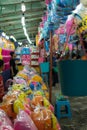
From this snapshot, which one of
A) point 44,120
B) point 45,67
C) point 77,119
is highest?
point 44,120

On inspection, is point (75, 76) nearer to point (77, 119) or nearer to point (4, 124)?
point (4, 124)

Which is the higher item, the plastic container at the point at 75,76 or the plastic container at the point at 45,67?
the plastic container at the point at 75,76

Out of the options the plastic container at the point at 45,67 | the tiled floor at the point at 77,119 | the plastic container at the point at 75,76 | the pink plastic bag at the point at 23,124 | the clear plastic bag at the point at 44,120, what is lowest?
the tiled floor at the point at 77,119

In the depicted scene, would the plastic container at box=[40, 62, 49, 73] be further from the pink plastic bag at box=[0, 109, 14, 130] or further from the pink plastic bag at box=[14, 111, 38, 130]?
the pink plastic bag at box=[14, 111, 38, 130]

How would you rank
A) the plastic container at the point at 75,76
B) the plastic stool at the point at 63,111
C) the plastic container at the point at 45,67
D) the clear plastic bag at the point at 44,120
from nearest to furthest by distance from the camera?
the clear plastic bag at the point at 44,120
the plastic container at the point at 75,76
the plastic stool at the point at 63,111
the plastic container at the point at 45,67

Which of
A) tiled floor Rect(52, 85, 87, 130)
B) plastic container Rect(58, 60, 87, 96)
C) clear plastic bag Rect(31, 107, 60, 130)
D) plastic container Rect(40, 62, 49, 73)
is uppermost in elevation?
plastic container Rect(58, 60, 87, 96)

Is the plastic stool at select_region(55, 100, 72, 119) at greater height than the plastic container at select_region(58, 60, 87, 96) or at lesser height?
lesser

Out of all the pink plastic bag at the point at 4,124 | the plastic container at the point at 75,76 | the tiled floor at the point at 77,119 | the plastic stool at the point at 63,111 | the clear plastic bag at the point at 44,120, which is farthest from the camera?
the plastic stool at the point at 63,111

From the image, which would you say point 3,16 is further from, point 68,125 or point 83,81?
point 83,81

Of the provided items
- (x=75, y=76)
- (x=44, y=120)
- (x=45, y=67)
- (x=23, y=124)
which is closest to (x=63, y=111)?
(x=75, y=76)

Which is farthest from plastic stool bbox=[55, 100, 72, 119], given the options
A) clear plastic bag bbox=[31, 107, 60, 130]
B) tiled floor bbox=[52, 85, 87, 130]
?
clear plastic bag bbox=[31, 107, 60, 130]

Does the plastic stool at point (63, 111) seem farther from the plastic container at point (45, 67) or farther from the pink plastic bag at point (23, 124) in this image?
the plastic container at point (45, 67)

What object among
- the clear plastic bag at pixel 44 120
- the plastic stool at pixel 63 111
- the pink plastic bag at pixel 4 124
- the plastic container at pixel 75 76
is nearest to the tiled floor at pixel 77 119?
the plastic stool at pixel 63 111

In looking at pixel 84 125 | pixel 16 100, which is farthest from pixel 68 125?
pixel 16 100
